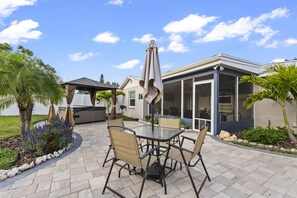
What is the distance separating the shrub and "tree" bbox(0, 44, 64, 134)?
0.90 meters

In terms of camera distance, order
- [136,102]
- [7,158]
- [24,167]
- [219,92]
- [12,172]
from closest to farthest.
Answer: [12,172], [24,167], [7,158], [219,92], [136,102]

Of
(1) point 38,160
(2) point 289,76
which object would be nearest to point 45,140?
(1) point 38,160

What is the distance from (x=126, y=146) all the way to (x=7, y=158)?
3.60 meters

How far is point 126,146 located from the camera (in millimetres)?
2391

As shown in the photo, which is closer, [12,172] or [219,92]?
[12,172]

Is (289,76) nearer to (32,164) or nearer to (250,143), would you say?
(250,143)

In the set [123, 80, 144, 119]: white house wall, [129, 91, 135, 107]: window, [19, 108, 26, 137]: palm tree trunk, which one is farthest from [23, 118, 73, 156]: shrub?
[129, 91, 135, 107]: window

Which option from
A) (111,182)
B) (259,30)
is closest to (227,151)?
(111,182)

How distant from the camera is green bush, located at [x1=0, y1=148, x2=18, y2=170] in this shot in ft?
11.4

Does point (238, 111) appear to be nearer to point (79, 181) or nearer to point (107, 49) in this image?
point (79, 181)

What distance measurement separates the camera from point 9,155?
159 inches

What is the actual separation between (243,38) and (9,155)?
13.2 metres

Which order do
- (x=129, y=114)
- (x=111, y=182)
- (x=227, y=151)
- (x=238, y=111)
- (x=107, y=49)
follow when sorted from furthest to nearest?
1. (x=129, y=114)
2. (x=107, y=49)
3. (x=238, y=111)
4. (x=227, y=151)
5. (x=111, y=182)

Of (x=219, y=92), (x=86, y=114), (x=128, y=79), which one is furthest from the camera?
(x=128, y=79)
